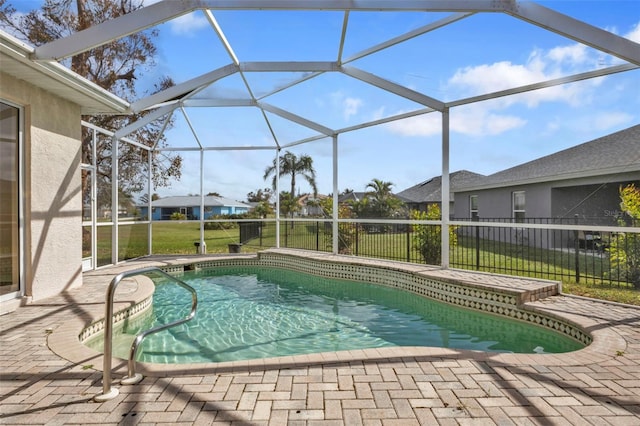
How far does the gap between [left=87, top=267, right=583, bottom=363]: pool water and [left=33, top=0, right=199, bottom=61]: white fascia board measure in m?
3.29

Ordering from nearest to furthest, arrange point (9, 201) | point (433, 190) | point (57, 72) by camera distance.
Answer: point (57, 72), point (9, 201), point (433, 190)

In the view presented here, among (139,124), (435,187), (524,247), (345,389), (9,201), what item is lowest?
(345,389)

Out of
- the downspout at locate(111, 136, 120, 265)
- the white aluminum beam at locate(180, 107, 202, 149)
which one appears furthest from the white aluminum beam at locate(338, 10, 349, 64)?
the downspout at locate(111, 136, 120, 265)

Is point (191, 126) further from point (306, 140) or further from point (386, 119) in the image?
point (386, 119)

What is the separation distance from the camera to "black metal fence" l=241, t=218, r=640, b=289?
6.15 metres

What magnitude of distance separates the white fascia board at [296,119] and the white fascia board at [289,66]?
7.19 feet

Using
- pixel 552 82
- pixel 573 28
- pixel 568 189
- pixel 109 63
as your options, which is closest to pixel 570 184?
pixel 568 189

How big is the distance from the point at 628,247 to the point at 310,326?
543 cm

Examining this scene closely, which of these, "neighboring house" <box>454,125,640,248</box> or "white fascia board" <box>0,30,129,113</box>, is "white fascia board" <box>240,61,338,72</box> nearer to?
"white fascia board" <box>0,30,129,113</box>

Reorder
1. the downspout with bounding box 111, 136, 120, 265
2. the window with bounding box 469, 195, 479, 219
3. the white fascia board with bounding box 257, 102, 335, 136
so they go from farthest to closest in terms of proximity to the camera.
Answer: the window with bounding box 469, 195, 479, 219
the white fascia board with bounding box 257, 102, 335, 136
the downspout with bounding box 111, 136, 120, 265

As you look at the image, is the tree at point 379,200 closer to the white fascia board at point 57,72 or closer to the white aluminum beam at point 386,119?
the white aluminum beam at point 386,119

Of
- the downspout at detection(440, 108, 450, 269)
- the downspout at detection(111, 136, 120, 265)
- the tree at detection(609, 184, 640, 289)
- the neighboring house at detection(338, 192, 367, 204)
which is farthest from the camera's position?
the neighboring house at detection(338, 192, 367, 204)

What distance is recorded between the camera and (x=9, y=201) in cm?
447

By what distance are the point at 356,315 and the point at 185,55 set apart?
5928 mm
